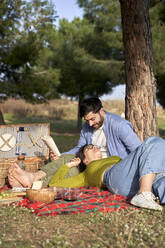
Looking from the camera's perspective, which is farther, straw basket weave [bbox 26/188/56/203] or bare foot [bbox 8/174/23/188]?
bare foot [bbox 8/174/23/188]

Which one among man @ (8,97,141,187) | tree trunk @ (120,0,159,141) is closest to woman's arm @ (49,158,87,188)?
man @ (8,97,141,187)

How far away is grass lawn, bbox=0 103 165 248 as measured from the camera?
2.45 meters

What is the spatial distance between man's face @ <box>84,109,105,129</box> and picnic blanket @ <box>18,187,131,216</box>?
1011mm

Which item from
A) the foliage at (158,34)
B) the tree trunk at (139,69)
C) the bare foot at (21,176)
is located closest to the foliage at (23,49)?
the foliage at (158,34)

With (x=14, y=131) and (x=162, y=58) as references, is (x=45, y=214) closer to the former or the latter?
(x=14, y=131)

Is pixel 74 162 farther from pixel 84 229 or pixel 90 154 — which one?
pixel 84 229

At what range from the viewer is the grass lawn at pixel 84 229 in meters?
2.45

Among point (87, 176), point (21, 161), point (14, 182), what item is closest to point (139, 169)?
point (87, 176)

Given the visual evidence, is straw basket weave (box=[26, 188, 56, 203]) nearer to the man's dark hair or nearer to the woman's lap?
the woman's lap

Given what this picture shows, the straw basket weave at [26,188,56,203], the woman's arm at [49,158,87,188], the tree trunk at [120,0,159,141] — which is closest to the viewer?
the straw basket weave at [26,188,56,203]

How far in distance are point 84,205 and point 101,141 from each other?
1.46 meters

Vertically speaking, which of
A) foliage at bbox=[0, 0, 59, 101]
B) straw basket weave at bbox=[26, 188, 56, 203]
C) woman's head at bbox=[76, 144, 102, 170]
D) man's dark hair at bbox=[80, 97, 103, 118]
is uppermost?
foliage at bbox=[0, 0, 59, 101]

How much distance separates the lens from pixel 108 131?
14.9 feet

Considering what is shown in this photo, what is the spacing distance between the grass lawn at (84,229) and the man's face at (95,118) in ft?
4.88
